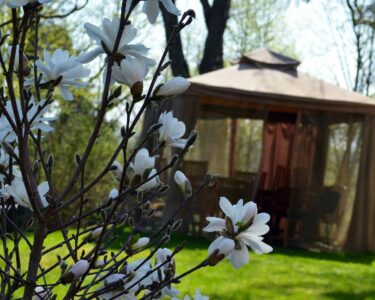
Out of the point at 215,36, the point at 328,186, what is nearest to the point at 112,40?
the point at 328,186

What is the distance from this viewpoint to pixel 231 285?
5250 millimetres

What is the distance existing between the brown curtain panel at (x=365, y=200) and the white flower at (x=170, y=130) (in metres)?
7.11

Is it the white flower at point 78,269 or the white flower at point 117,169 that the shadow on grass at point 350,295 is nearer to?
the white flower at point 117,169

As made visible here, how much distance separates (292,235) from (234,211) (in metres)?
7.12

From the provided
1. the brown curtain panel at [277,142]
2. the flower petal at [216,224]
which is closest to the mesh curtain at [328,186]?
the brown curtain panel at [277,142]

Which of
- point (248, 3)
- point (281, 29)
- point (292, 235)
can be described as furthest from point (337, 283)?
point (281, 29)

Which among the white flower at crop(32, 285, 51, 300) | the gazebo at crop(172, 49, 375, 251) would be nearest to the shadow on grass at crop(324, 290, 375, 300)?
the gazebo at crop(172, 49, 375, 251)

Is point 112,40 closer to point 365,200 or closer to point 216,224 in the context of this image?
point 216,224

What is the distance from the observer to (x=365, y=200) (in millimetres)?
7969

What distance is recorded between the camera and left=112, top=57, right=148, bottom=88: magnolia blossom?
1.01 m

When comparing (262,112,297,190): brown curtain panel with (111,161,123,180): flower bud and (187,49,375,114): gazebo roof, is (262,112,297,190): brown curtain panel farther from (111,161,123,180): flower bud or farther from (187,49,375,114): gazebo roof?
(111,161,123,180): flower bud

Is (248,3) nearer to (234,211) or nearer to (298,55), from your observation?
(298,55)

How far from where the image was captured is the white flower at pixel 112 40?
983 millimetres

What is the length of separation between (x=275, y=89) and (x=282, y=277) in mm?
2757
